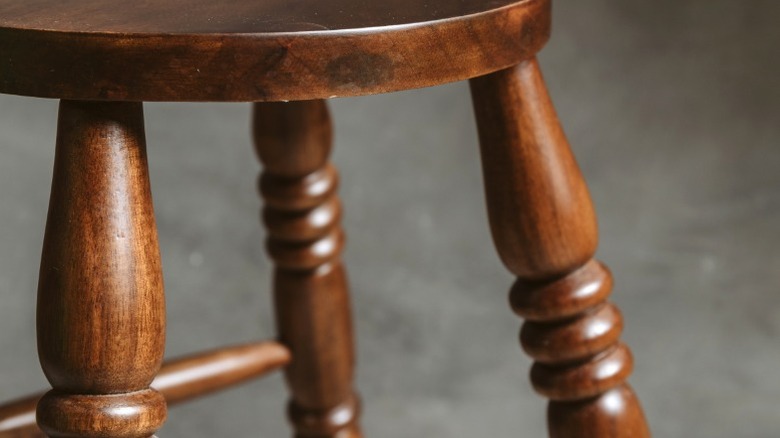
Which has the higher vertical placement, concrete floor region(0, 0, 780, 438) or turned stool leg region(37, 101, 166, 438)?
turned stool leg region(37, 101, 166, 438)

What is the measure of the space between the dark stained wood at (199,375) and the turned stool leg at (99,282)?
256mm

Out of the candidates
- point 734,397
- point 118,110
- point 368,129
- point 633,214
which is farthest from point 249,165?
point 118,110

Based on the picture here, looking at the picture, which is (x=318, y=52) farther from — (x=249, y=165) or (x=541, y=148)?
(x=249, y=165)

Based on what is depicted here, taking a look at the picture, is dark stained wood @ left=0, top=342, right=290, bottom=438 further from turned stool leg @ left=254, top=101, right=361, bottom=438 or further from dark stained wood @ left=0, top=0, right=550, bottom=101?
dark stained wood @ left=0, top=0, right=550, bottom=101

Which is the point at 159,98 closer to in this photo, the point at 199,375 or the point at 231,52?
the point at 231,52

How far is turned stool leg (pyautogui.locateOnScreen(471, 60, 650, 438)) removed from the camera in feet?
2.59

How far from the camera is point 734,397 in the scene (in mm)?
→ 1354

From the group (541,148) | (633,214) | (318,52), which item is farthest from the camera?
(633,214)

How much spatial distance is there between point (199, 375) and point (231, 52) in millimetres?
411

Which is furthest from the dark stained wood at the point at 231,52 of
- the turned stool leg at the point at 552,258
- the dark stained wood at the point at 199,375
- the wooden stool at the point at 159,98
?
the dark stained wood at the point at 199,375

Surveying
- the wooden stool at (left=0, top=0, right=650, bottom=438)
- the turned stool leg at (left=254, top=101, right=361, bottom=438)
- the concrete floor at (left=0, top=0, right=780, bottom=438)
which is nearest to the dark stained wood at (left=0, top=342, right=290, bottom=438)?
the turned stool leg at (left=254, top=101, right=361, bottom=438)

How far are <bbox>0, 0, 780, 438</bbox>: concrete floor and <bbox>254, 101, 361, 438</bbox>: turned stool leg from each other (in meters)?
0.28

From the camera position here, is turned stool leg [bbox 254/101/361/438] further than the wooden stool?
Yes

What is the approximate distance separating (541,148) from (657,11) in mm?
804
